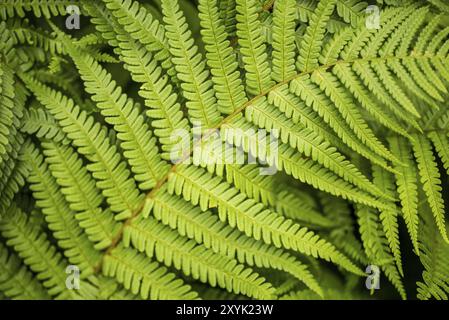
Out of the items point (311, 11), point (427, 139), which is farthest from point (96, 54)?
point (427, 139)

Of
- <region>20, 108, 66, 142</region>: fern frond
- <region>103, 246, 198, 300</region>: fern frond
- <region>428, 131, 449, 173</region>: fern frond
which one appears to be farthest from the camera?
<region>428, 131, 449, 173</region>: fern frond

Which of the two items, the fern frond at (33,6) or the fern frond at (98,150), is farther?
the fern frond at (33,6)

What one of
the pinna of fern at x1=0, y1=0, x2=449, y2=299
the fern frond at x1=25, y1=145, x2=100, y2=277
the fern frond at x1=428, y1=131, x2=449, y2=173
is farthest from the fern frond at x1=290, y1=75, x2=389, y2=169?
the fern frond at x1=25, y1=145, x2=100, y2=277

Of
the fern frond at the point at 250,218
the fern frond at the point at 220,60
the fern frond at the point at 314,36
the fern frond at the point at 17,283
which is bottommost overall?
the fern frond at the point at 17,283

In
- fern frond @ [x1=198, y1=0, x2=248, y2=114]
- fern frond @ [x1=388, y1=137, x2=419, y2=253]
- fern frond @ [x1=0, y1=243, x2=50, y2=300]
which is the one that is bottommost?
fern frond @ [x1=0, y1=243, x2=50, y2=300]

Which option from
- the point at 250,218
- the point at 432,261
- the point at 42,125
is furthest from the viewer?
the point at 432,261

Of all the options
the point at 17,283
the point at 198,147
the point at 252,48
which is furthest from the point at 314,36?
the point at 17,283

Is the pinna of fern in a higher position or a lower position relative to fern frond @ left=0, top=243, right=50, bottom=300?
higher

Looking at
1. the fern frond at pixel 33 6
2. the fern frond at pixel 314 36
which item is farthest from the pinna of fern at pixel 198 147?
the fern frond at pixel 33 6

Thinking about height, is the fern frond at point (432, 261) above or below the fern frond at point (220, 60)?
below

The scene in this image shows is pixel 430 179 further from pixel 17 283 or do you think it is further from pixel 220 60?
pixel 17 283

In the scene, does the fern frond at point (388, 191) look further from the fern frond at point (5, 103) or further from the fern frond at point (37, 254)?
the fern frond at point (5, 103)

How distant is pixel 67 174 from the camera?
1453 mm

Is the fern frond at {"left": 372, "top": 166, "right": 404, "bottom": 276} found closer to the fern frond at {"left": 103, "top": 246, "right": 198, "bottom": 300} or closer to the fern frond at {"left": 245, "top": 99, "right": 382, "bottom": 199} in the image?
the fern frond at {"left": 245, "top": 99, "right": 382, "bottom": 199}
